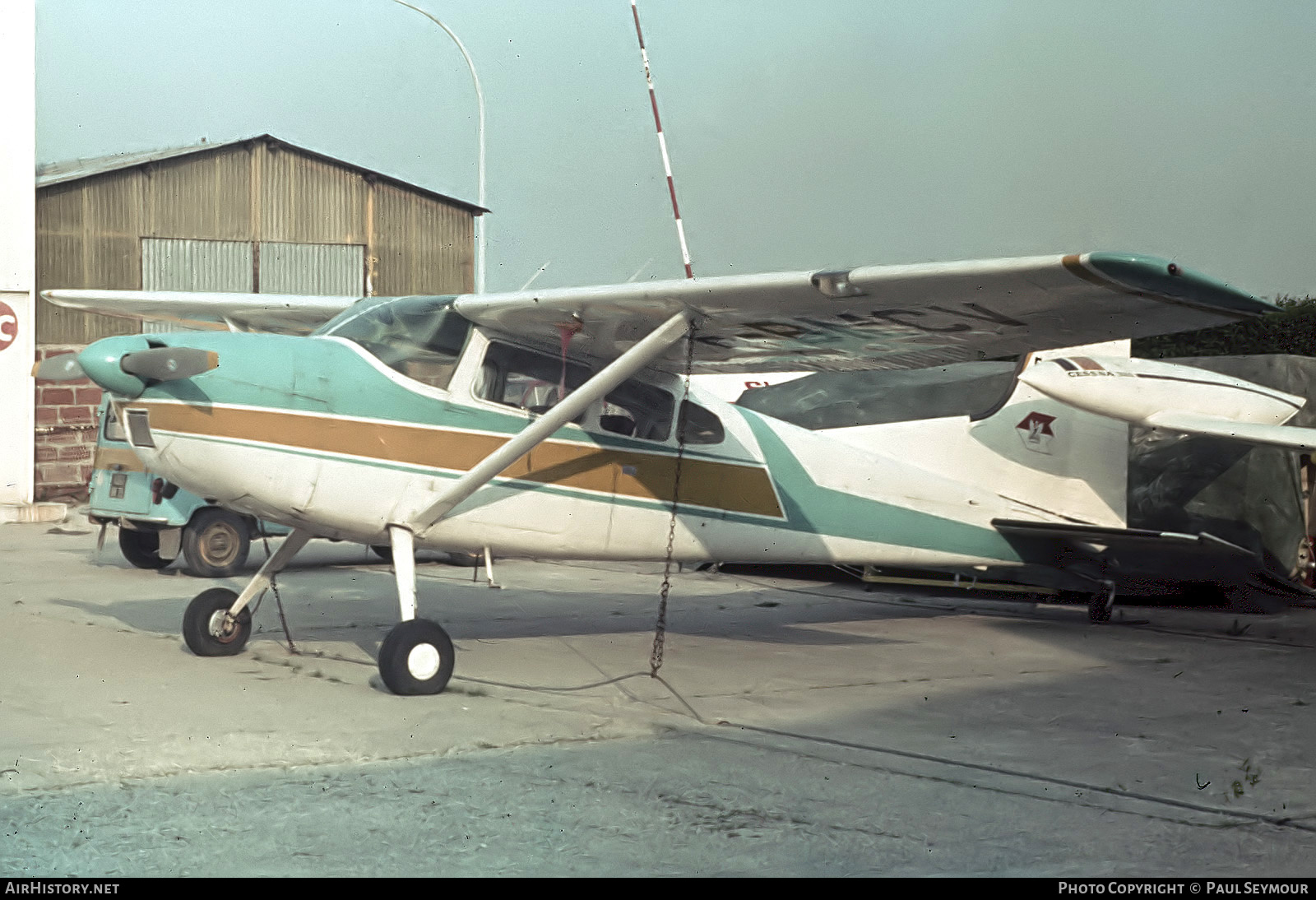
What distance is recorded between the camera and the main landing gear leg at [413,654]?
6.60 m

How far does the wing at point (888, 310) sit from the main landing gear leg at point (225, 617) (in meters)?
1.93

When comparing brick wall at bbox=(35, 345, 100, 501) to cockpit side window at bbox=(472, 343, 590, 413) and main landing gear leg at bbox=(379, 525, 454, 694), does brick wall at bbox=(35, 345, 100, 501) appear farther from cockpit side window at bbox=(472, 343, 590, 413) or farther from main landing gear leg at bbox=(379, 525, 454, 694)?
main landing gear leg at bbox=(379, 525, 454, 694)

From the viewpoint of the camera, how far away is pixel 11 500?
20.1 metres

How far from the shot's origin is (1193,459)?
11250 mm

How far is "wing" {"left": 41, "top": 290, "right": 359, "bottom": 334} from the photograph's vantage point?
935 cm

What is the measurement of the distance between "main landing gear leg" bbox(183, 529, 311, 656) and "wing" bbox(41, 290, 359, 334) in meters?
2.16

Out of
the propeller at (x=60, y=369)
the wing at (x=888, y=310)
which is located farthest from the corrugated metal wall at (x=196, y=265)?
the wing at (x=888, y=310)

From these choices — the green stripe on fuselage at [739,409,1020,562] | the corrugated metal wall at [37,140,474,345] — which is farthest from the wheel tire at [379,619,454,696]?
the corrugated metal wall at [37,140,474,345]

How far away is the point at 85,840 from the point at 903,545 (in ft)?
20.2

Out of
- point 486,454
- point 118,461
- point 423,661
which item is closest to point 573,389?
point 486,454

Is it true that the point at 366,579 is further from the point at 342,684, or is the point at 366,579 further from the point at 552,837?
the point at 552,837

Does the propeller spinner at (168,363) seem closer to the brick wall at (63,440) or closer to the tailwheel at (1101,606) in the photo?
the tailwheel at (1101,606)

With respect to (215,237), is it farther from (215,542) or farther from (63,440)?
(215,542)

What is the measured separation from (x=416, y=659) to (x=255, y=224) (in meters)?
19.5
